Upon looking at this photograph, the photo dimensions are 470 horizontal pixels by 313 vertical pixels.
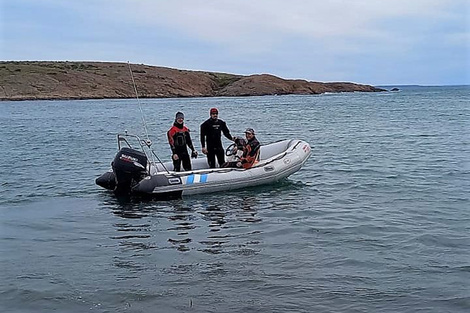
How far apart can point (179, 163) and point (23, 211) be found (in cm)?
361

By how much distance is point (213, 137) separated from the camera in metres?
14.7

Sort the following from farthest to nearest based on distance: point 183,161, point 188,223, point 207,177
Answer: point 183,161 → point 207,177 → point 188,223

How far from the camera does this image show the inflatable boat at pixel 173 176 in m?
13.4

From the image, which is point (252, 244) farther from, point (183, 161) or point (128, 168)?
point (183, 161)

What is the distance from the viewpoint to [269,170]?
14.6 meters

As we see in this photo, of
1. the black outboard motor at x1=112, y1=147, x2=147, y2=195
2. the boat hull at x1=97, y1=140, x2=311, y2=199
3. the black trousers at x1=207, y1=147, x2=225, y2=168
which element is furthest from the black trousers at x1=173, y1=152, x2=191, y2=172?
the black outboard motor at x1=112, y1=147, x2=147, y2=195

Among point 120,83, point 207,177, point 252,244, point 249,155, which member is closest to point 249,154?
point 249,155

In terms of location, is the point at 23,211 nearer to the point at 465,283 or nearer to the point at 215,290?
the point at 215,290

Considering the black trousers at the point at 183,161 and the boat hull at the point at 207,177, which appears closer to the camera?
the boat hull at the point at 207,177

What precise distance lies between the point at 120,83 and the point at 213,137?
9183 centimetres

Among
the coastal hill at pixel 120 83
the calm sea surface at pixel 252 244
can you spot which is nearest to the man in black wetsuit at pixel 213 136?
the calm sea surface at pixel 252 244

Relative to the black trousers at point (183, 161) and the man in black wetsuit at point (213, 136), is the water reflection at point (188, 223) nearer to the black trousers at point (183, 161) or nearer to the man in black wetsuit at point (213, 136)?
the black trousers at point (183, 161)

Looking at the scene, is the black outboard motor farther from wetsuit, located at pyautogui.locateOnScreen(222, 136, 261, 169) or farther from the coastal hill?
the coastal hill

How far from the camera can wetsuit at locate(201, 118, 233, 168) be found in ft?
47.7
